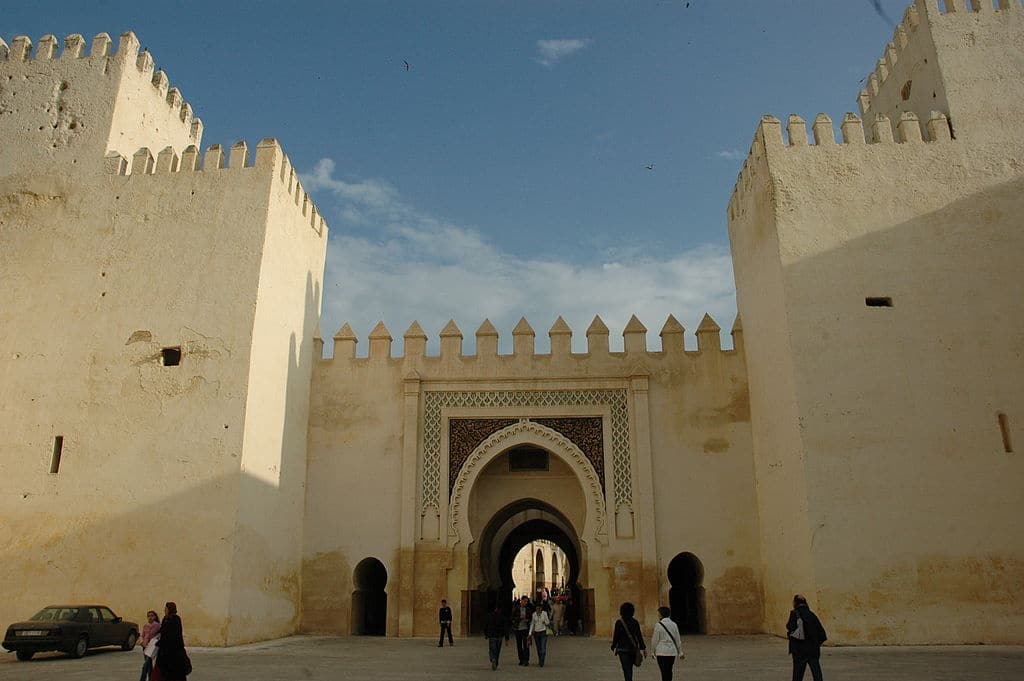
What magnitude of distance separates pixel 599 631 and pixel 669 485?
7.46 feet

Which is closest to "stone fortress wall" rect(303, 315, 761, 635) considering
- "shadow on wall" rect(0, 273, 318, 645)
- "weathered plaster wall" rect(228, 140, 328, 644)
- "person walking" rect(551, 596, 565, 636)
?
"weathered plaster wall" rect(228, 140, 328, 644)

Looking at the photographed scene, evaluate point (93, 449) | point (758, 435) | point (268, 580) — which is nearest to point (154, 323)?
point (93, 449)

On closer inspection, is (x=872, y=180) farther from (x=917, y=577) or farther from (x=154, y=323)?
(x=154, y=323)

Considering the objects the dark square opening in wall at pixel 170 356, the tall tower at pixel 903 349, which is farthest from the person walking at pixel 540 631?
the dark square opening in wall at pixel 170 356

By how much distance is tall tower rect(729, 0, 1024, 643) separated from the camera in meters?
8.58

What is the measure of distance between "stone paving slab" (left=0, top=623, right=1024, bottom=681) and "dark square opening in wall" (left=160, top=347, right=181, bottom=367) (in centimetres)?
344

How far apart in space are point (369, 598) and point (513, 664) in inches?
188

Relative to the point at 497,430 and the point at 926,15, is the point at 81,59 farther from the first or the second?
the point at 926,15

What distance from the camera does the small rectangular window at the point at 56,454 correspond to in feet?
31.9

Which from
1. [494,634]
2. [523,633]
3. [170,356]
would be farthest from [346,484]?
[494,634]

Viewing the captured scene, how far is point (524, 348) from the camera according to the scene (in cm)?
1223

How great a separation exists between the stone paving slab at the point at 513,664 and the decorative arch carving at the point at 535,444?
199cm

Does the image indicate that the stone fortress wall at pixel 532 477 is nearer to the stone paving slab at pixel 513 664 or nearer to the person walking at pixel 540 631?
the stone paving slab at pixel 513 664

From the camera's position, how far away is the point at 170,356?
1013 centimetres
